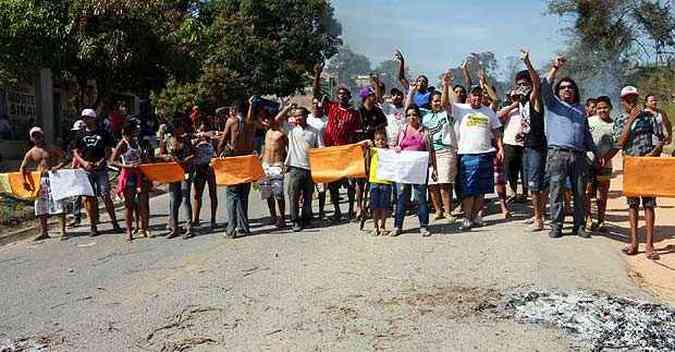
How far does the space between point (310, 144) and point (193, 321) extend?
14.4 feet

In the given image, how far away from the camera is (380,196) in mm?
9203

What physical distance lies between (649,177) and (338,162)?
3890 millimetres

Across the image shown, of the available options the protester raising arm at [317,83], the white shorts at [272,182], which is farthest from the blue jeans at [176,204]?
the protester raising arm at [317,83]

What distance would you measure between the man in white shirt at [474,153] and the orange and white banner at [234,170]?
2741 millimetres

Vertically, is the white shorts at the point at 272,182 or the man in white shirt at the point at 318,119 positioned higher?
the man in white shirt at the point at 318,119

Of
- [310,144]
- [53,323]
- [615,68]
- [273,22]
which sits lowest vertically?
[53,323]

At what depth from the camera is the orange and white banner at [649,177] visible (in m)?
7.96

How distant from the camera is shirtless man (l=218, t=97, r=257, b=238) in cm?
980

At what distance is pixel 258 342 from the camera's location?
5.51m

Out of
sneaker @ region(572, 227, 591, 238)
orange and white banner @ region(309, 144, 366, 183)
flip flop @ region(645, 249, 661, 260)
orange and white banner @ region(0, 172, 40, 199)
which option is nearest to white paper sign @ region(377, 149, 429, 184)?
orange and white banner @ region(309, 144, 366, 183)

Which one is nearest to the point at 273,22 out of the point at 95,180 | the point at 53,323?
the point at 95,180

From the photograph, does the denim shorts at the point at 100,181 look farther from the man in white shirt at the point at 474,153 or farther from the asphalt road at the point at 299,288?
the man in white shirt at the point at 474,153

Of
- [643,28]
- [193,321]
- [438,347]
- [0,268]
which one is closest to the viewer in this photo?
[438,347]

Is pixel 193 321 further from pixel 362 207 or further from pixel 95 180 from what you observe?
pixel 95 180
